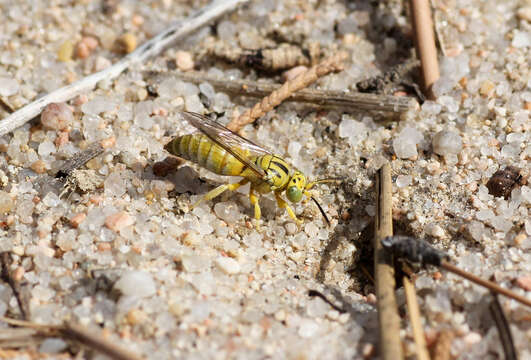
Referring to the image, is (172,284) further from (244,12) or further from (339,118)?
(244,12)

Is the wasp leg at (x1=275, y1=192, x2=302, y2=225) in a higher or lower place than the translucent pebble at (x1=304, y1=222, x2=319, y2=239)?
higher

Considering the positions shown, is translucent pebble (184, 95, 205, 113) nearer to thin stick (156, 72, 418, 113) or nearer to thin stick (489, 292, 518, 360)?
thin stick (156, 72, 418, 113)

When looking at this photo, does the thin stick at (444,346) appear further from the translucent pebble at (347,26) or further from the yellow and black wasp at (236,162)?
the translucent pebble at (347,26)

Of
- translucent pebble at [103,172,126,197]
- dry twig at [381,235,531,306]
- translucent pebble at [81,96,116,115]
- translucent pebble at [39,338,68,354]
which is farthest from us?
translucent pebble at [81,96,116,115]

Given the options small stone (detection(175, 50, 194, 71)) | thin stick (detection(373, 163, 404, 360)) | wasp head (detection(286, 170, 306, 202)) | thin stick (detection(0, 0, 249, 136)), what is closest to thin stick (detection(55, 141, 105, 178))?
thin stick (detection(0, 0, 249, 136))

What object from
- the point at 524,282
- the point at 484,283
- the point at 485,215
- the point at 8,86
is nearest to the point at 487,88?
the point at 485,215

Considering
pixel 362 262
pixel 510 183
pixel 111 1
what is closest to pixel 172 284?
pixel 362 262

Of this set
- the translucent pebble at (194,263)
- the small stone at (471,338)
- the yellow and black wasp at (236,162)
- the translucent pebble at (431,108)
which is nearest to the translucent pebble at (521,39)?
the translucent pebble at (431,108)
